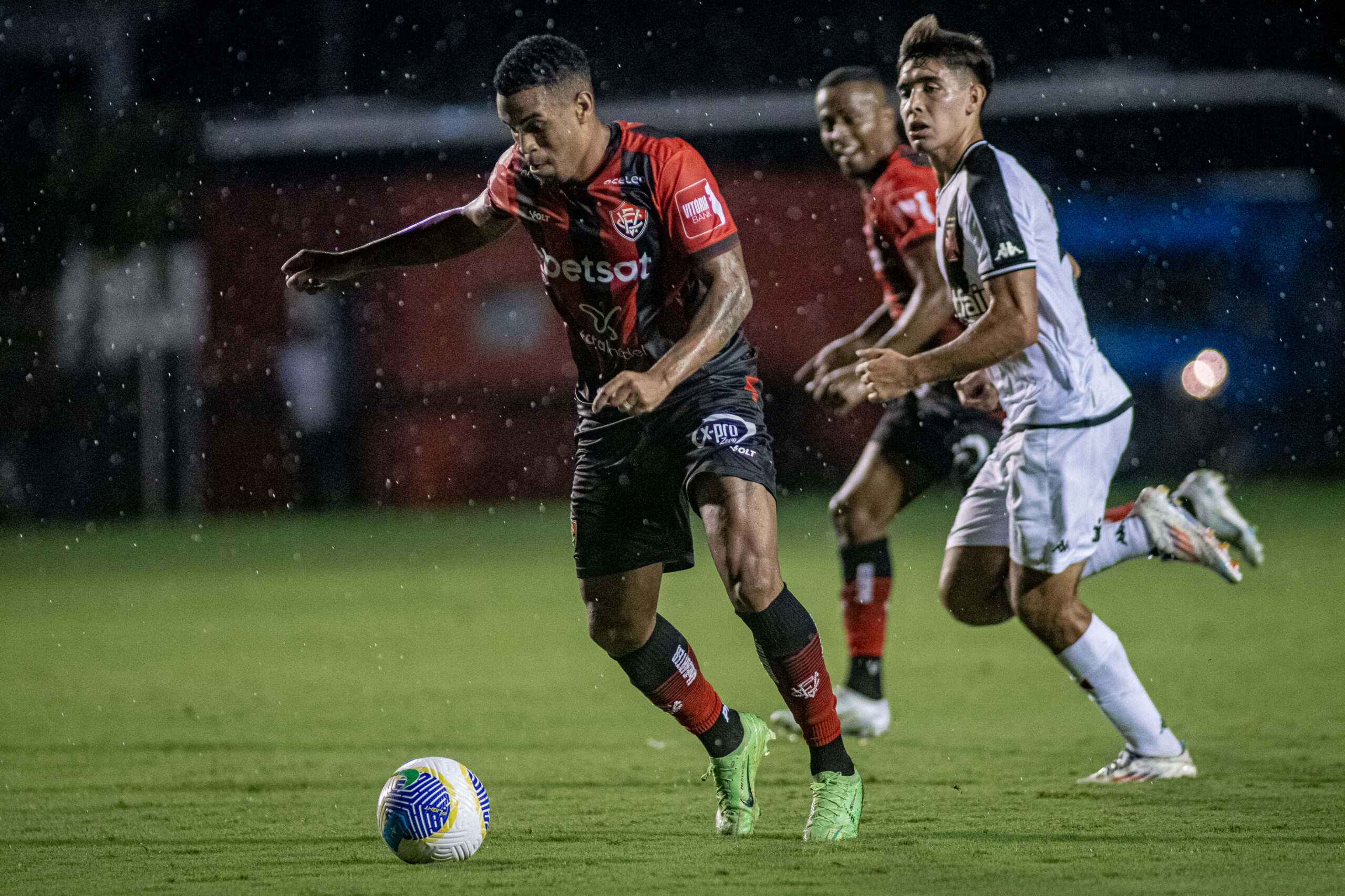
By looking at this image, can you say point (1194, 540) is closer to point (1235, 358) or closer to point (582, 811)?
point (582, 811)

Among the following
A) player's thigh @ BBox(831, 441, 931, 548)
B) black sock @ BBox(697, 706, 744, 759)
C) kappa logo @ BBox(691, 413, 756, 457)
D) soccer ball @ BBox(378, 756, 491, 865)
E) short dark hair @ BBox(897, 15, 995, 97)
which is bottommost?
soccer ball @ BBox(378, 756, 491, 865)

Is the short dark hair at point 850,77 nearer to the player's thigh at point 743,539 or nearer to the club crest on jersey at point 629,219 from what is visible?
the club crest on jersey at point 629,219

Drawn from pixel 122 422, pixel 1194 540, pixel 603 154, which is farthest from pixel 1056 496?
pixel 122 422

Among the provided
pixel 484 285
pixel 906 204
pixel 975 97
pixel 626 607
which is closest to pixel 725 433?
pixel 626 607

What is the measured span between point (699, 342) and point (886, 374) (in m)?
0.58

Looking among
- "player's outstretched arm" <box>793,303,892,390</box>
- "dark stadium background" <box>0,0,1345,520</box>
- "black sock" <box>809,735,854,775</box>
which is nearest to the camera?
"black sock" <box>809,735,854,775</box>

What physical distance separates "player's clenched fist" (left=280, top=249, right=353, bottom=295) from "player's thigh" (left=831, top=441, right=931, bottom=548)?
2487 millimetres

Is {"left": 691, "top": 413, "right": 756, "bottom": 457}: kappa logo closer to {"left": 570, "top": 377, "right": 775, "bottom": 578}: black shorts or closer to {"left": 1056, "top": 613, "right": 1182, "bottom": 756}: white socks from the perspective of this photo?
{"left": 570, "top": 377, "right": 775, "bottom": 578}: black shorts

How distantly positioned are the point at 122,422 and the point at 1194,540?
18380 mm

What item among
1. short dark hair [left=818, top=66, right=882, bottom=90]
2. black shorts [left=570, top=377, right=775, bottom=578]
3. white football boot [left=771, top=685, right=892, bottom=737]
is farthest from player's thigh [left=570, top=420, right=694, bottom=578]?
short dark hair [left=818, top=66, right=882, bottom=90]

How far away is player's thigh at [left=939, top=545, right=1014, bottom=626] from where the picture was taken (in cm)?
530

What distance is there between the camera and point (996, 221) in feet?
15.5

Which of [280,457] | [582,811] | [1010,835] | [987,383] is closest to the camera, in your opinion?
[1010,835]

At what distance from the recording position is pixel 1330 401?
71.8 ft
